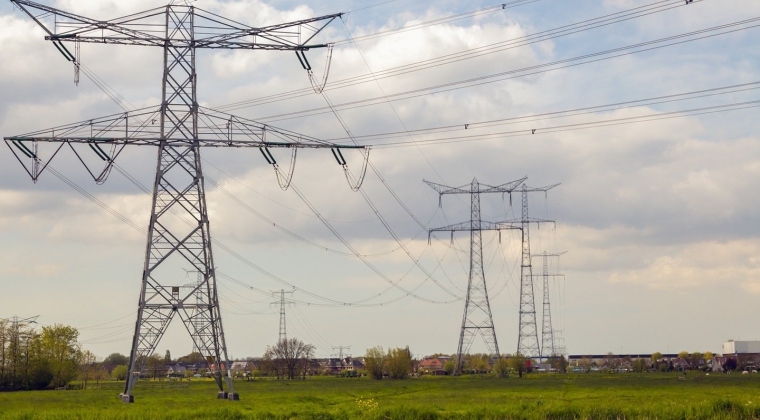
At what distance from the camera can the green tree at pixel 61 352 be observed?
485 feet

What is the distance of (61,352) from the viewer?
502ft

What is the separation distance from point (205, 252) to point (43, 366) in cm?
8952

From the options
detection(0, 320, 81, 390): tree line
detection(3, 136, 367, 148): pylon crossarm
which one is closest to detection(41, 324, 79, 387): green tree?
detection(0, 320, 81, 390): tree line

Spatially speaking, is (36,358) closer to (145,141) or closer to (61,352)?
(61,352)

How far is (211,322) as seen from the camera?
66.2m

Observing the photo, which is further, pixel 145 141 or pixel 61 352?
pixel 61 352

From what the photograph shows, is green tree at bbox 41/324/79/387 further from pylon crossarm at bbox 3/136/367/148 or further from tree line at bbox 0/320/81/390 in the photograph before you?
pylon crossarm at bbox 3/136/367/148

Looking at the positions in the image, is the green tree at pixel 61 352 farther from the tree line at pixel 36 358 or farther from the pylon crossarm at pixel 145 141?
the pylon crossarm at pixel 145 141

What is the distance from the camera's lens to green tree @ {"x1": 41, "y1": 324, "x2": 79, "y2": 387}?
485ft

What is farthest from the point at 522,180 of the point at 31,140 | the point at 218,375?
the point at 31,140

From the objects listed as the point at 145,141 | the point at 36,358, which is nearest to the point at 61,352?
the point at 36,358

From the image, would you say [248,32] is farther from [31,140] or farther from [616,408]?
Result: [616,408]

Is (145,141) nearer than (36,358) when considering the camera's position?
Yes

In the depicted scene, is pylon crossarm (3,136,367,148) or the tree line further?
the tree line
